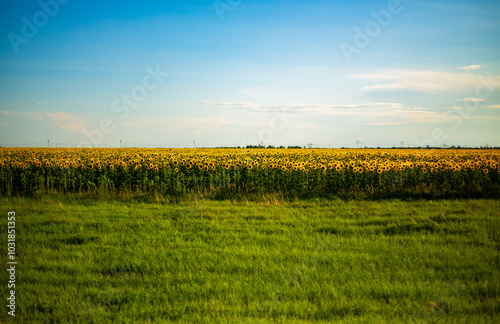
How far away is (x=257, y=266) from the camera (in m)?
6.50

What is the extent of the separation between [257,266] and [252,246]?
1201mm

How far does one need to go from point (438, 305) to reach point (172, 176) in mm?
12028

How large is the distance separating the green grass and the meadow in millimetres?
29

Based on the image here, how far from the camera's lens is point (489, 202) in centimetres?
1278

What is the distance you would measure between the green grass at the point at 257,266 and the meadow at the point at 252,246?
0.03 meters

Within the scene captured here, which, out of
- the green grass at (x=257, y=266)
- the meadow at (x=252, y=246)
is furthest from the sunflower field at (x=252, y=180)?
the green grass at (x=257, y=266)

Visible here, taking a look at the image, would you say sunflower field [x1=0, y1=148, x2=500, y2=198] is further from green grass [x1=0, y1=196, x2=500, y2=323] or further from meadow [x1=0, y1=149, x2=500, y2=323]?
green grass [x1=0, y1=196, x2=500, y2=323]

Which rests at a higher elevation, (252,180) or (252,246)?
(252,180)

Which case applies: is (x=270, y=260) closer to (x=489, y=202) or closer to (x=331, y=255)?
(x=331, y=255)

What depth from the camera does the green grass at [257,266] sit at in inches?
193

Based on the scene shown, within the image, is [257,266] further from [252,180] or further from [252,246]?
[252,180]

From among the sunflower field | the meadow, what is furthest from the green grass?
the sunflower field

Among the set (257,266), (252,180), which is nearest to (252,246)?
(257,266)

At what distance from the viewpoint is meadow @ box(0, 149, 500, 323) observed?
4.99 meters
